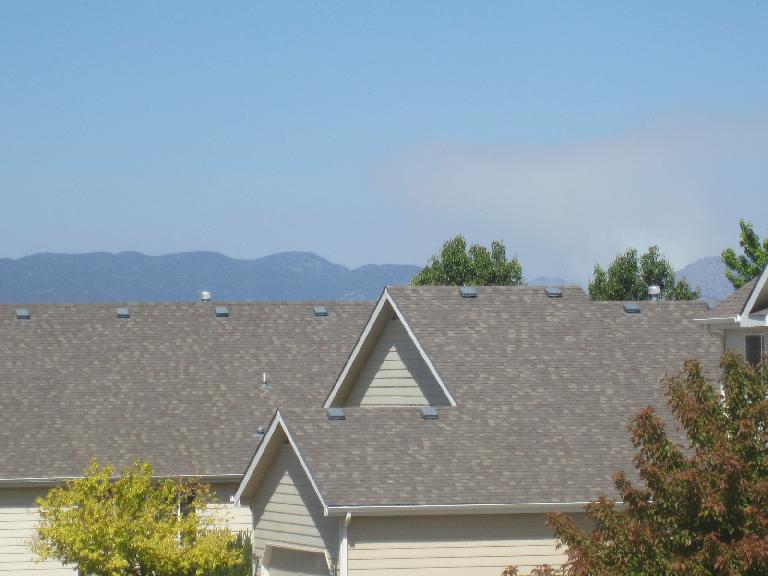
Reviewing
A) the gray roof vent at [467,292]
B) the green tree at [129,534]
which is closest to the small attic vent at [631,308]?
the gray roof vent at [467,292]

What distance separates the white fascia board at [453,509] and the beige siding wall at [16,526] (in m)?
11.4

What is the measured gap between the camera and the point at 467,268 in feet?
236

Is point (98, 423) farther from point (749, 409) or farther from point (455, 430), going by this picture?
point (749, 409)

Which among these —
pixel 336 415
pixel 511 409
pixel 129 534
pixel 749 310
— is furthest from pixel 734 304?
pixel 129 534

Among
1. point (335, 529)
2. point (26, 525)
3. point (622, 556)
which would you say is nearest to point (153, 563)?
point (335, 529)

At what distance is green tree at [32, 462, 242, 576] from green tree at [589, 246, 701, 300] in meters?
40.7

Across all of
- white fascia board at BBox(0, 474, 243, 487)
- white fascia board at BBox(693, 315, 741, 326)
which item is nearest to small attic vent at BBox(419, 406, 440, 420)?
white fascia board at BBox(693, 315, 741, 326)

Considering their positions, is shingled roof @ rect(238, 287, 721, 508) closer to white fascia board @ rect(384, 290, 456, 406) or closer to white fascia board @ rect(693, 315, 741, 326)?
white fascia board @ rect(384, 290, 456, 406)

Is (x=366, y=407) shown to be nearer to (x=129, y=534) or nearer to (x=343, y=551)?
(x=343, y=551)

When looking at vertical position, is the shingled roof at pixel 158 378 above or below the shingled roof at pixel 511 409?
above

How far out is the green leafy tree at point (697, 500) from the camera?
18.7 meters

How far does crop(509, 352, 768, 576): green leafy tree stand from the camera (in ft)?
61.5

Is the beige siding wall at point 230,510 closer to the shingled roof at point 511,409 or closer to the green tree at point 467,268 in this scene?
the shingled roof at point 511,409

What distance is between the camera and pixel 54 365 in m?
38.7
